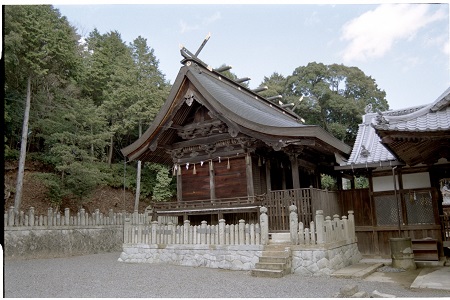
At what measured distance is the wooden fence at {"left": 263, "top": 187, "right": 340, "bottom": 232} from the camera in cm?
1085

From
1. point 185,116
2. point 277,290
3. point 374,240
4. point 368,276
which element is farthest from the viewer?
point 185,116

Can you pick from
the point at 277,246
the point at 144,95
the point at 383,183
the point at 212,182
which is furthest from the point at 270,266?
the point at 144,95

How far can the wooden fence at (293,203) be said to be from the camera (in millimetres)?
10852

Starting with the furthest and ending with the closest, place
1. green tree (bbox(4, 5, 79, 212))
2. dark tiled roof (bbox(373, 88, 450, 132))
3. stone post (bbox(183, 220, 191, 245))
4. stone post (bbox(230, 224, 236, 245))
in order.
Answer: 1. green tree (bbox(4, 5, 79, 212))
2. stone post (bbox(183, 220, 191, 245))
3. stone post (bbox(230, 224, 236, 245))
4. dark tiled roof (bbox(373, 88, 450, 132))

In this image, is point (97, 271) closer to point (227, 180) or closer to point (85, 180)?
point (227, 180)

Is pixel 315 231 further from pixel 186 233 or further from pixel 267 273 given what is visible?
pixel 186 233

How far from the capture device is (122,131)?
25391mm

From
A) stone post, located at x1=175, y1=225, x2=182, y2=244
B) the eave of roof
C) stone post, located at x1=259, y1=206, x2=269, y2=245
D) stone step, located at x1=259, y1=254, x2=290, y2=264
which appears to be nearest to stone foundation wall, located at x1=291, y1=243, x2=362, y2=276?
stone step, located at x1=259, y1=254, x2=290, y2=264

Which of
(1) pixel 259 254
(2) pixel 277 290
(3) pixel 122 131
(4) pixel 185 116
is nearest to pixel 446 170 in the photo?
(1) pixel 259 254

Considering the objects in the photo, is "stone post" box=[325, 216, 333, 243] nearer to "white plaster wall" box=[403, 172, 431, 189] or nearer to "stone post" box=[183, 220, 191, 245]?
"white plaster wall" box=[403, 172, 431, 189]

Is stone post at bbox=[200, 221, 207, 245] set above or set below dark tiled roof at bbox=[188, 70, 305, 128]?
below

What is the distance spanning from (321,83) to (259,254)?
24076 millimetres

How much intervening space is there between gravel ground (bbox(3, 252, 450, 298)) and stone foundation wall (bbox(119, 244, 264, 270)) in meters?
0.35

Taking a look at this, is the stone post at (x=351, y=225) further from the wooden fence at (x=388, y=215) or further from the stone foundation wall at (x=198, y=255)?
A: the stone foundation wall at (x=198, y=255)
